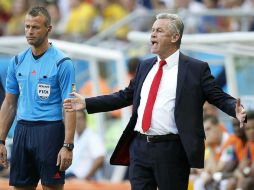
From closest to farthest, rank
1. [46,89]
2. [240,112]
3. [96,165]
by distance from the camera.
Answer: [240,112]
[46,89]
[96,165]

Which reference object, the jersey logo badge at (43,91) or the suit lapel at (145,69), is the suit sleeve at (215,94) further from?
the jersey logo badge at (43,91)

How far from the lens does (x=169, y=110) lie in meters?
9.06

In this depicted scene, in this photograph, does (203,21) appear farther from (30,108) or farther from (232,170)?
(30,108)

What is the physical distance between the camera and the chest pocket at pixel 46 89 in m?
9.59

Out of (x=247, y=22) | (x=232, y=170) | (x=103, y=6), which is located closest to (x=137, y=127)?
(x=232, y=170)

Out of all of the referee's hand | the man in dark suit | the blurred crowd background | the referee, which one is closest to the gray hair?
the man in dark suit

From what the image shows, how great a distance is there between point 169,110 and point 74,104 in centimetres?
84

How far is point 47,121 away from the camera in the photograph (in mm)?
9656

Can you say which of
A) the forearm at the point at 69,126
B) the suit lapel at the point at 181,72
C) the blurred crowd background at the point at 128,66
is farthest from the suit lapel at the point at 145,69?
the blurred crowd background at the point at 128,66

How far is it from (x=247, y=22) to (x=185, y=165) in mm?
6675

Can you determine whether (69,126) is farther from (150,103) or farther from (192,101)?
(192,101)

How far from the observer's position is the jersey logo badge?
959cm

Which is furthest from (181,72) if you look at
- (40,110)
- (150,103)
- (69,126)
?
(40,110)

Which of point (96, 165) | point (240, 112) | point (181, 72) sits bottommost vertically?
point (96, 165)
